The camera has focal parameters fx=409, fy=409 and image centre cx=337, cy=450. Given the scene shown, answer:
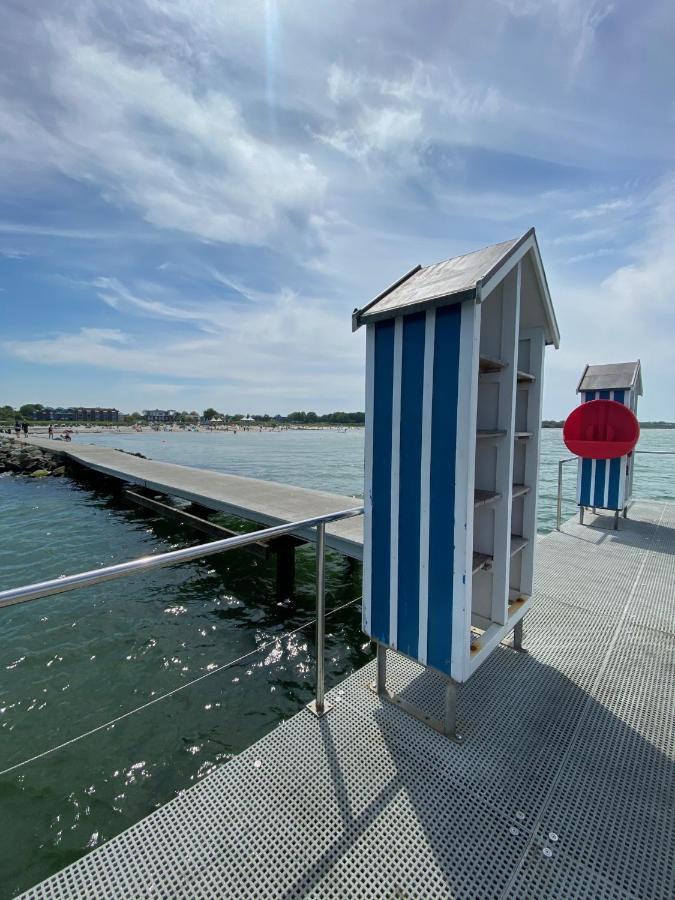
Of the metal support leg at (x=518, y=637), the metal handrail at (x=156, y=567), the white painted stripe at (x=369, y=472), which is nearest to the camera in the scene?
the metal handrail at (x=156, y=567)

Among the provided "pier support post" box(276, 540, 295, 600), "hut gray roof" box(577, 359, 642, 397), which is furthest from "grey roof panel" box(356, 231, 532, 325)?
"hut gray roof" box(577, 359, 642, 397)

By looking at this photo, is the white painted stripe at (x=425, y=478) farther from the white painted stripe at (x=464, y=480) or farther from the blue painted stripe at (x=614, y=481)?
the blue painted stripe at (x=614, y=481)

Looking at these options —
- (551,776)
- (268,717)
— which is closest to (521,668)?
(551,776)

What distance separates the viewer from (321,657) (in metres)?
2.37

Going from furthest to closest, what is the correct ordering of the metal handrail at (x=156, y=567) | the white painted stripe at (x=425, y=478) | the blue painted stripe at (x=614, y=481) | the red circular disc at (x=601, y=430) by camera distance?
1. the blue painted stripe at (x=614, y=481)
2. the red circular disc at (x=601, y=430)
3. the white painted stripe at (x=425, y=478)
4. the metal handrail at (x=156, y=567)

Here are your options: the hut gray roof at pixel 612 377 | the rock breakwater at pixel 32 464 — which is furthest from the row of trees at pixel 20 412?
the hut gray roof at pixel 612 377

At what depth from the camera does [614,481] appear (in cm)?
605

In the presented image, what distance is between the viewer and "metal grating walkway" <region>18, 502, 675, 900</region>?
1485mm

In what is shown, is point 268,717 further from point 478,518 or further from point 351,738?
point 478,518

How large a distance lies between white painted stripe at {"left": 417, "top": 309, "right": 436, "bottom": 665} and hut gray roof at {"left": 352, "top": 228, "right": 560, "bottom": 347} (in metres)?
0.12

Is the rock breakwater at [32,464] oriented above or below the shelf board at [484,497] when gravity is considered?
below

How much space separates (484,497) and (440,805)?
1.42 m

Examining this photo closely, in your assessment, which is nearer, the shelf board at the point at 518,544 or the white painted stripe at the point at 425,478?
the white painted stripe at the point at 425,478

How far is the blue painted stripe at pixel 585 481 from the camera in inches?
247
